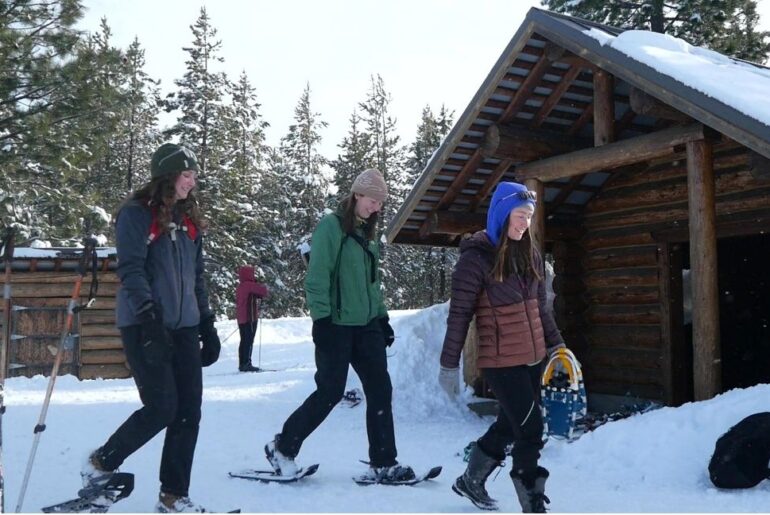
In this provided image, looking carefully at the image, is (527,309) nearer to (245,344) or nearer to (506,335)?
(506,335)

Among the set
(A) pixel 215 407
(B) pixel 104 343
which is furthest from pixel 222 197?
(A) pixel 215 407

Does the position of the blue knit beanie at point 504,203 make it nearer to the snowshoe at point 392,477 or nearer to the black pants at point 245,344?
the snowshoe at point 392,477

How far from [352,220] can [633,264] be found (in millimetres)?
6258

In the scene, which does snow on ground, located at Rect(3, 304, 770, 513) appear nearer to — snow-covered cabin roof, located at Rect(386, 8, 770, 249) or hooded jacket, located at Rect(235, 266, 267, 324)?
snow-covered cabin roof, located at Rect(386, 8, 770, 249)

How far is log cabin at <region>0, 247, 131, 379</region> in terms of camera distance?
15562 millimetres

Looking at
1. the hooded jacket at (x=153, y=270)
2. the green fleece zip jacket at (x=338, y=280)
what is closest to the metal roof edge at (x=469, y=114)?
the green fleece zip jacket at (x=338, y=280)

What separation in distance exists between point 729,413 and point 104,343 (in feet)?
43.7

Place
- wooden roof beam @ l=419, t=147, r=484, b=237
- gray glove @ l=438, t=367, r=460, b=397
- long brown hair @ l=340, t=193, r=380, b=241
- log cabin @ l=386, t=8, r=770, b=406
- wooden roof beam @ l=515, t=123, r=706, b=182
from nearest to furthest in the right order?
gray glove @ l=438, t=367, r=460, b=397, long brown hair @ l=340, t=193, r=380, b=241, log cabin @ l=386, t=8, r=770, b=406, wooden roof beam @ l=515, t=123, r=706, b=182, wooden roof beam @ l=419, t=147, r=484, b=237

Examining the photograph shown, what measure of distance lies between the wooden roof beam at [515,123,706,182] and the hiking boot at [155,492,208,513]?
5.64 meters

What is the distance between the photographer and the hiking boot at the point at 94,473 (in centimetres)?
404

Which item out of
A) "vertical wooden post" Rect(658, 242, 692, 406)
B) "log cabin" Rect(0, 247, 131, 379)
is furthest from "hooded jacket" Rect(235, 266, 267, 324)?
"vertical wooden post" Rect(658, 242, 692, 406)

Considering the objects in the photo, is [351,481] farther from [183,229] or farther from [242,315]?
[242,315]

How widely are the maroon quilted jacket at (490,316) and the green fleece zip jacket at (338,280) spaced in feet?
3.44

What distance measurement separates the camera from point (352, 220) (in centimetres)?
550
